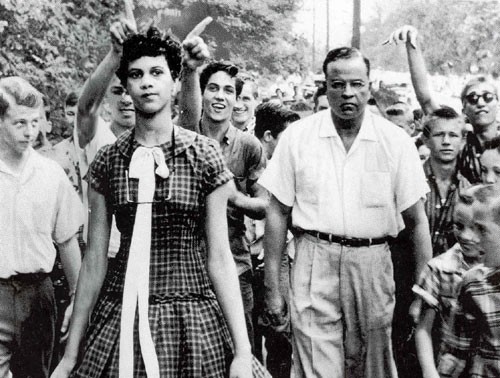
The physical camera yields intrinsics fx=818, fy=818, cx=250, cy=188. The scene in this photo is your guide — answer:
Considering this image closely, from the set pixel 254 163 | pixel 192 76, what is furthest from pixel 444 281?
pixel 254 163

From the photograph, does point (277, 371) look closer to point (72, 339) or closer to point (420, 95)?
point (420, 95)

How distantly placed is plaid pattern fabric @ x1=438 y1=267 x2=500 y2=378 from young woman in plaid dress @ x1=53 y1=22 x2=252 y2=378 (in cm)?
108

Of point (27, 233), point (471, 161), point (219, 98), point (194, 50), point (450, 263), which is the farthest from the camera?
point (219, 98)

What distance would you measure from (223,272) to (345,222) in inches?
47.3

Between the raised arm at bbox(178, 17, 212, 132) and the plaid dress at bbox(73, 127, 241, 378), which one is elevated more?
the raised arm at bbox(178, 17, 212, 132)

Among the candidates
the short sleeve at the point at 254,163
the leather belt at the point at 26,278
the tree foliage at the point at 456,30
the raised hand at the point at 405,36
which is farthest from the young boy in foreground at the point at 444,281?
the tree foliage at the point at 456,30

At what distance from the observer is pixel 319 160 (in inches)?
184

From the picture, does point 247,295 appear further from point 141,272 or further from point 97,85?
point 141,272

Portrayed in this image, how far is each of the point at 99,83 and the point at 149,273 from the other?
1.43 metres

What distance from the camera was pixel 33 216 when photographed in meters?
4.75

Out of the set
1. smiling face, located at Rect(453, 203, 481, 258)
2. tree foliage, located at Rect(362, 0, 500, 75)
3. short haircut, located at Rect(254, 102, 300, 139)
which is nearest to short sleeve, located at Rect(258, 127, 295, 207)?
smiling face, located at Rect(453, 203, 481, 258)

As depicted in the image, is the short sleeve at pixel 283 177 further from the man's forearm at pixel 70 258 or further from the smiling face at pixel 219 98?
the man's forearm at pixel 70 258

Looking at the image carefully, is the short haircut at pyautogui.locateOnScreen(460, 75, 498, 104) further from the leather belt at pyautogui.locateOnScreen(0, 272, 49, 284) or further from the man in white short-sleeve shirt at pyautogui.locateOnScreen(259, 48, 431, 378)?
the leather belt at pyautogui.locateOnScreen(0, 272, 49, 284)

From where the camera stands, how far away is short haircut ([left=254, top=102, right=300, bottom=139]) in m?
7.10
